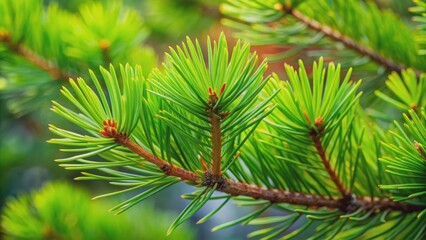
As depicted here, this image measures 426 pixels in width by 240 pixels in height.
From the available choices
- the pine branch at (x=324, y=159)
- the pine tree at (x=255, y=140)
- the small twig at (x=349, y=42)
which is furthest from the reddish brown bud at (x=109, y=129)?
the small twig at (x=349, y=42)

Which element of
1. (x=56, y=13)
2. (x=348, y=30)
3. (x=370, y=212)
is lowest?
(x=370, y=212)

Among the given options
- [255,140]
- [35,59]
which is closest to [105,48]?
[35,59]

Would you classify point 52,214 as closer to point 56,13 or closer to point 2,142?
point 56,13

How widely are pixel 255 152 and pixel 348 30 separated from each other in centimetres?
19

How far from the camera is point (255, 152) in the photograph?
0.33 metres

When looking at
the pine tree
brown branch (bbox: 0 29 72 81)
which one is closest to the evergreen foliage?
brown branch (bbox: 0 29 72 81)

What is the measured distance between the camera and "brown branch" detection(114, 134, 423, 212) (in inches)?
11.2

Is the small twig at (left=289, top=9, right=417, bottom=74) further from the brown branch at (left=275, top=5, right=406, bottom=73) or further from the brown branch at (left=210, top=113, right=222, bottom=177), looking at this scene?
the brown branch at (left=210, top=113, right=222, bottom=177)

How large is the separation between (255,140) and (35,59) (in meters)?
0.29

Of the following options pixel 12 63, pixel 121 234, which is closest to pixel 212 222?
pixel 121 234

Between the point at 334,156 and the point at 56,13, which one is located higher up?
the point at 56,13

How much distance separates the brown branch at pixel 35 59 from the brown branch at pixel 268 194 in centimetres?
25

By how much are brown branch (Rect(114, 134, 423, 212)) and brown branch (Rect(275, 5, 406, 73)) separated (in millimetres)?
163

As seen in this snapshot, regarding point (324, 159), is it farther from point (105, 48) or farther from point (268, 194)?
point (105, 48)
